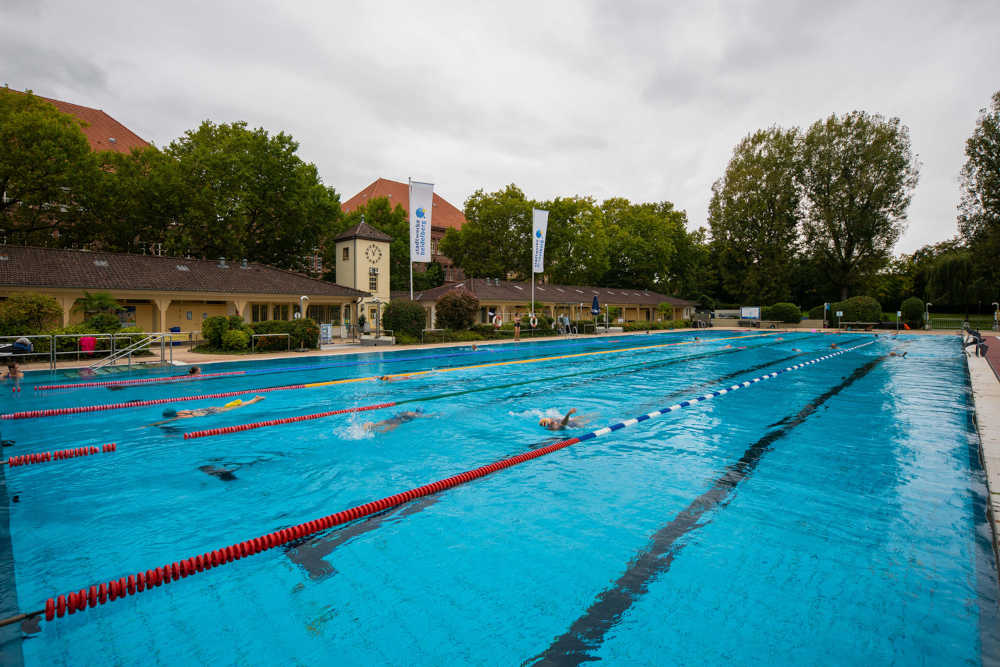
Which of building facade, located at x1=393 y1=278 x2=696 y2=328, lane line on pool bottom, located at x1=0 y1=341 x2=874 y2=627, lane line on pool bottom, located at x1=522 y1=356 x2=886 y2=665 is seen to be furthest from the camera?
building facade, located at x1=393 y1=278 x2=696 y2=328

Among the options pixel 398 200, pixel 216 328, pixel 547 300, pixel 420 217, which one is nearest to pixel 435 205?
pixel 398 200

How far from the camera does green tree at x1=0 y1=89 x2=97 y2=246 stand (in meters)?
23.4

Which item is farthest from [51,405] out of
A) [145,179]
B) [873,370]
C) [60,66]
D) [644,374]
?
[60,66]

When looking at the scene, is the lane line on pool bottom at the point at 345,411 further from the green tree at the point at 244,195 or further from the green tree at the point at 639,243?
the green tree at the point at 639,243

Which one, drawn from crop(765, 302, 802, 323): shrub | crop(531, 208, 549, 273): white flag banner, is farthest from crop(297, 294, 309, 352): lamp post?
crop(765, 302, 802, 323): shrub

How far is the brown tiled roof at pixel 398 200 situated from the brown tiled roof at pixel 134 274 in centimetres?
3484

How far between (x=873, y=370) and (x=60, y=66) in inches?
1805

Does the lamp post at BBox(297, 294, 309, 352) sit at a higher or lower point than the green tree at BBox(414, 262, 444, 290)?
lower

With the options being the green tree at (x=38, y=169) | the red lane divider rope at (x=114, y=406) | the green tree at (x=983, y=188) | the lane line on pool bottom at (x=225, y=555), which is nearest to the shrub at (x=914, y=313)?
the green tree at (x=983, y=188)

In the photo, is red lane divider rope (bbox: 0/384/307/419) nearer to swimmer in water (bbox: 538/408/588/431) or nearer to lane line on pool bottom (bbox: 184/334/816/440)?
lane line on pool bottom (bbox: 184/334/816/440)

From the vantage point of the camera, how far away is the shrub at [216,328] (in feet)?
63.9

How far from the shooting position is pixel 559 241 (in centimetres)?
4631

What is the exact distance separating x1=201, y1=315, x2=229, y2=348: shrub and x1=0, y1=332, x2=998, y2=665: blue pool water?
11.6m

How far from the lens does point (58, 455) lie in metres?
6.48
